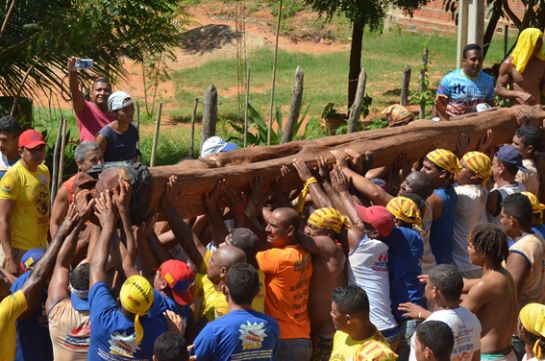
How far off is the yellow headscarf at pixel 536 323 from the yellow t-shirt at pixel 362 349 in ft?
2.42

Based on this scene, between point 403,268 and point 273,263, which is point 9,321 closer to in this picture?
point 273,263

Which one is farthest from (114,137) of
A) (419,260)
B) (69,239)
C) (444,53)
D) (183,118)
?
(444,53)

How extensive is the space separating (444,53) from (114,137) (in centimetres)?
2266

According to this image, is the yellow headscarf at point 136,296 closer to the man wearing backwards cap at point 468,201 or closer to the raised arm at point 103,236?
the raised arm at point 103,236

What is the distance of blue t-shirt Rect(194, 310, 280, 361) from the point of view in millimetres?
5508

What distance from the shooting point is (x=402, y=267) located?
22.8 feet

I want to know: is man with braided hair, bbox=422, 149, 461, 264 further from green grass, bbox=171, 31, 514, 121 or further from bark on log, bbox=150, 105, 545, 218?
green grass, bbox=171, 31, 514, 121

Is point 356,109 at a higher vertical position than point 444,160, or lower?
lower

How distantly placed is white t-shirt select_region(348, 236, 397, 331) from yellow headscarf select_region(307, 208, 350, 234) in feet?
0.66

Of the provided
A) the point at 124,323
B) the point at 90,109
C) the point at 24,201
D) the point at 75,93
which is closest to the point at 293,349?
the point at 124,323

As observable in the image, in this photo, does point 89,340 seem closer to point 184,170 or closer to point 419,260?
point 184,170

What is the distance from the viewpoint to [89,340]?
18.8 ft

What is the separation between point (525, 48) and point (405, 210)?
3.82 m

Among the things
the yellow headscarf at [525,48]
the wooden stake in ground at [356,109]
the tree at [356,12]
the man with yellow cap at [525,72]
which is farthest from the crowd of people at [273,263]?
the tree at [356,12]
